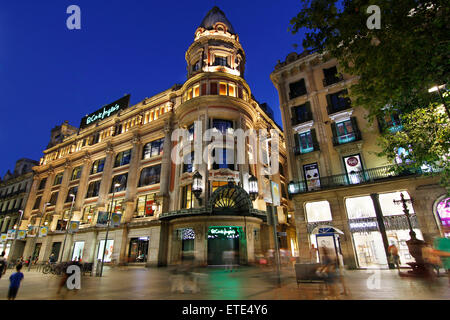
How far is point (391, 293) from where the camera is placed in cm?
724

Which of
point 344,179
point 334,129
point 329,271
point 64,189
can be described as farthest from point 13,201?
point 329,271

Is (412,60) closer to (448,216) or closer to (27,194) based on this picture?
(448,216)

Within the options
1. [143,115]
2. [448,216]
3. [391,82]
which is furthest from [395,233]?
[143,115]

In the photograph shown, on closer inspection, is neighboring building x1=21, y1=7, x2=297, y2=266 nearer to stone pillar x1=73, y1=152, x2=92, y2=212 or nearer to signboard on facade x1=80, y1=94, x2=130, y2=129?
stone pillar x1=73, y1=152, x2=92, y2=212

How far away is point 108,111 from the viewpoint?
42688 mm

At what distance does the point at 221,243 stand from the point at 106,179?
22237mm

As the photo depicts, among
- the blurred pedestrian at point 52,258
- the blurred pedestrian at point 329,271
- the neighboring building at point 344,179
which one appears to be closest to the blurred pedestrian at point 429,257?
the neighboring building at point 344,179

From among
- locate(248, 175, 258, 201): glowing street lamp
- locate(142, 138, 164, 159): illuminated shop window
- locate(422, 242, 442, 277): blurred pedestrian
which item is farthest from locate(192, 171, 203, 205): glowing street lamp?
locate(422, 242, 442, 277): blurred pedestrian

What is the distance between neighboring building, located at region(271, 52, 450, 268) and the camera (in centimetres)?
1636

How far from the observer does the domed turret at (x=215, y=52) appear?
30.5m

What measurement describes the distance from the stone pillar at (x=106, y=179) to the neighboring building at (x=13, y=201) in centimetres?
2498

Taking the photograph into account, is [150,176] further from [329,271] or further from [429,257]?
[429,257]
